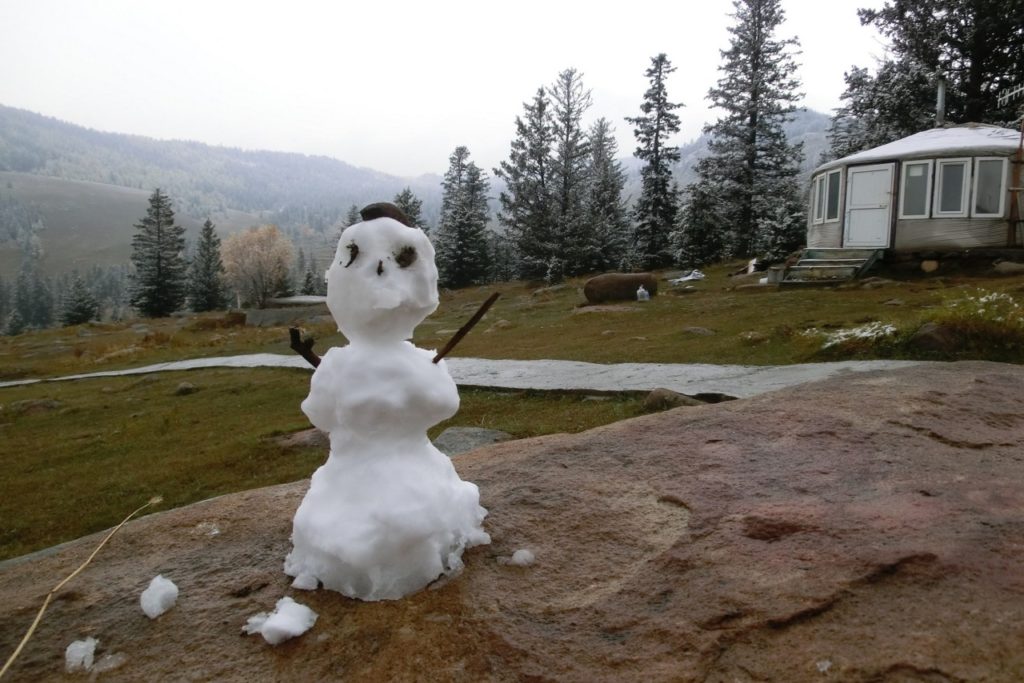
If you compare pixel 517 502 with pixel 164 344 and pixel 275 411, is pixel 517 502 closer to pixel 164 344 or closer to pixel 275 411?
pixel 275 411

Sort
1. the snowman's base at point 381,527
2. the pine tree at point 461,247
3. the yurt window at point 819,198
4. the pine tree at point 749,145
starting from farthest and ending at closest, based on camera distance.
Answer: the pine tree at point 461,247, the pine tree at point 749,145, the yurt window at point 819,198, the snowman's base at point 381,527

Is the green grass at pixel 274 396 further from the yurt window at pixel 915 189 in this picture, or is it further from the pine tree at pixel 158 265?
the pine tree at pixel 158 265

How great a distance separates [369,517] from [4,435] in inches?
389

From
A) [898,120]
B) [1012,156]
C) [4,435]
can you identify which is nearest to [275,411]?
[4,435]

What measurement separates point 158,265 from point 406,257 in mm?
43783

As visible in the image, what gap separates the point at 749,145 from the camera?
28.9m

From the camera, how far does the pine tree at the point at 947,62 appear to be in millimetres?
20484

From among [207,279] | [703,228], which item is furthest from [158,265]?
[703,228]

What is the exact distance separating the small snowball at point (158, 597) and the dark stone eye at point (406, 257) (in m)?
1.46

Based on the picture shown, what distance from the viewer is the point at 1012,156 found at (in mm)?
15805

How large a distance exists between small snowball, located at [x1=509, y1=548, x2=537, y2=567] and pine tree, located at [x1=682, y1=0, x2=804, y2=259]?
93.1ft

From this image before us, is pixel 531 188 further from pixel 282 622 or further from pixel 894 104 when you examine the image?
pixel 282 622

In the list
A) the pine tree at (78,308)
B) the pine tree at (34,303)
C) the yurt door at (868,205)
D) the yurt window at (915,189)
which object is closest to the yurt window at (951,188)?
the yurt window at (915,189)

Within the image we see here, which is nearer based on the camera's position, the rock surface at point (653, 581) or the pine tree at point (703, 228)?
the rock surface at point (653, 581)
